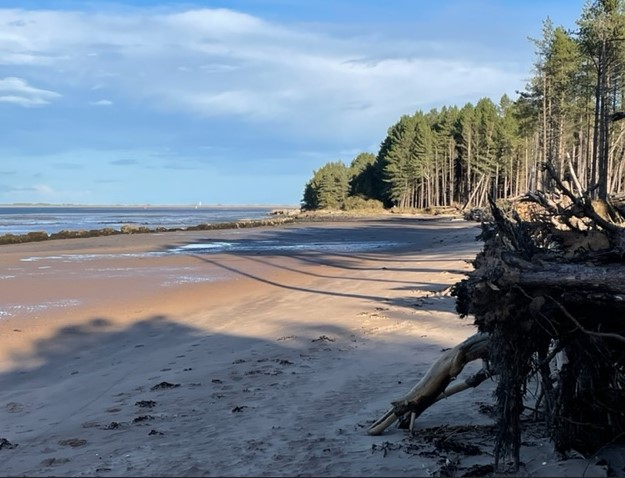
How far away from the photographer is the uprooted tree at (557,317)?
3660 mm

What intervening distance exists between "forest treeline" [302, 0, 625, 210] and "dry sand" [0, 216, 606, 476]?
2.46 m

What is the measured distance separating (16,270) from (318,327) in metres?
14.9

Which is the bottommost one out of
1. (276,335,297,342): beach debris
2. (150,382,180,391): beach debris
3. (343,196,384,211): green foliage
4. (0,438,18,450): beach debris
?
(0,438,18,450): beach debris

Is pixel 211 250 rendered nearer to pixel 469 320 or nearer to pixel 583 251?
pixel 469 320

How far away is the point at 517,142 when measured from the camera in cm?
6875

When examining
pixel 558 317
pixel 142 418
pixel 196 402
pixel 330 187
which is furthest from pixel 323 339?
pixel 330 187

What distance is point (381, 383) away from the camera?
664cm

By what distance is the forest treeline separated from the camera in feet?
109

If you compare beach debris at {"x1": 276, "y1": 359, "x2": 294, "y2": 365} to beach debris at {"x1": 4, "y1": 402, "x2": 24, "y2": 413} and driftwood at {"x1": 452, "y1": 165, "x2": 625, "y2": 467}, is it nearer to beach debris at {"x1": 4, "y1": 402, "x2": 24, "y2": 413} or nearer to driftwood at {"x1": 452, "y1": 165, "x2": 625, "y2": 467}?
beach debris at {"x1": 4, "y1": 402, "x2": 24, "y2": 413}

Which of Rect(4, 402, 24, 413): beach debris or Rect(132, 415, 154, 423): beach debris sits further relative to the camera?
Rect(4, 402, 24, 413): beach debris

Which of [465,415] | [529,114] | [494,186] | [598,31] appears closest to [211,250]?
[598,31]

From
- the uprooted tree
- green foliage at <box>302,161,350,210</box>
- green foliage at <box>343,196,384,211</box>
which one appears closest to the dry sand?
the uprooted tree

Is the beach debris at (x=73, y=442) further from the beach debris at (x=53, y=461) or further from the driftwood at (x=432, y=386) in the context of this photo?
the driftwood at (x=432, y=386)

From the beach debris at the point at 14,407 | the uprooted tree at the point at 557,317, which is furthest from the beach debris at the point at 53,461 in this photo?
the uprooted tree at the point at 557,317
